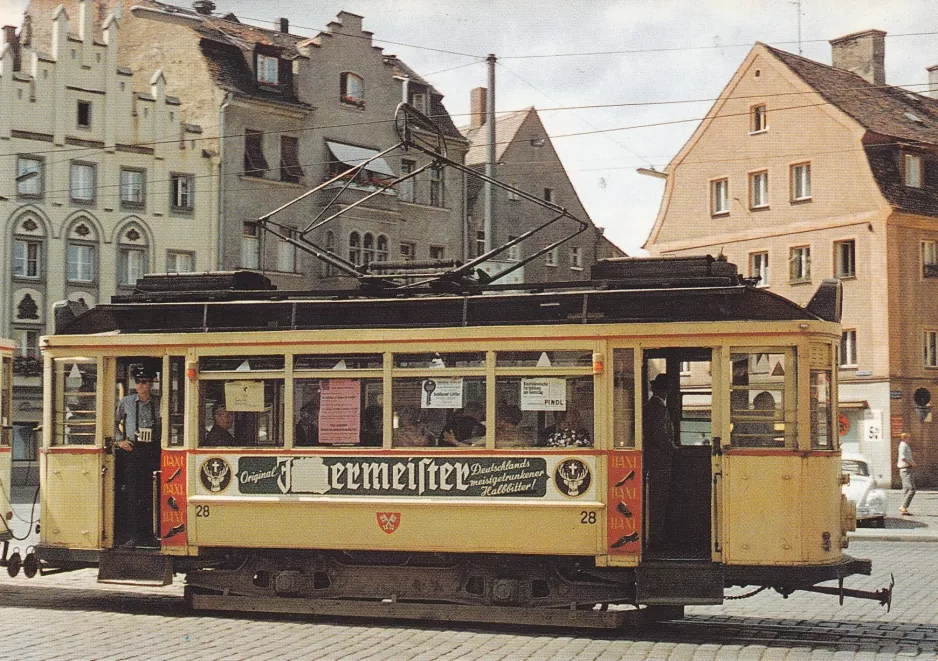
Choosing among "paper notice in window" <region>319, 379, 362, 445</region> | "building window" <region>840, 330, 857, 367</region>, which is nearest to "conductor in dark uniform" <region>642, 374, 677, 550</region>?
"paper notice in window" <region>319, 379, 362, 445</region>

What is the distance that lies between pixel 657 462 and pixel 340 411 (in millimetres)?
2736

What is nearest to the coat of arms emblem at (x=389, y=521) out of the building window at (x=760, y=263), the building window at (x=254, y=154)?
the building window at (x=760, y=263)

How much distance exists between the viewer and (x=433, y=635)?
11188mm

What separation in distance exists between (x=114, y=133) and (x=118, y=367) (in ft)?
105

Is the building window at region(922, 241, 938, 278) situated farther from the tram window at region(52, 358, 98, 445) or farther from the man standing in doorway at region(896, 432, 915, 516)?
the tram window at region(52, 358, 98, 445)

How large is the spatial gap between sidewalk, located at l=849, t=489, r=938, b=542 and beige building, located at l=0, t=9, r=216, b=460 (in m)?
22.7

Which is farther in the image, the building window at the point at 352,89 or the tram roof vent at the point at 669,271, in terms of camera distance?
the building window at the point at 352,89

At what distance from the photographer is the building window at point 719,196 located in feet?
152

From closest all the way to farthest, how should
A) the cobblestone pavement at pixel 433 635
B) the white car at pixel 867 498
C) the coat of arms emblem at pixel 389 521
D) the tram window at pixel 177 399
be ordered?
the cobblestone pavement at pixel 433 635
the coat of arms emblem at pixel 389 521
the tram window at pixel 177 399
the white car at pixel 867 498

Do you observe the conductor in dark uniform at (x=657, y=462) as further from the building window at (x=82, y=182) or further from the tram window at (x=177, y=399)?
the building window at (x=82, y=182)

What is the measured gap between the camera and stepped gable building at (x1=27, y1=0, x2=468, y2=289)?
45500mm

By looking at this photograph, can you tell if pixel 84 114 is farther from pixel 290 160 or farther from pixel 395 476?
pixel 395 476

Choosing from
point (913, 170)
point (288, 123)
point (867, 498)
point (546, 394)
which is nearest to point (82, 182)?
point (288, 123)

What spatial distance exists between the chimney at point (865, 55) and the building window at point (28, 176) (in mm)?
25862
